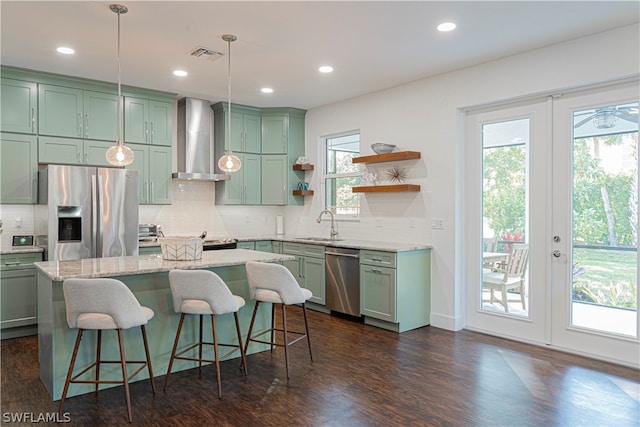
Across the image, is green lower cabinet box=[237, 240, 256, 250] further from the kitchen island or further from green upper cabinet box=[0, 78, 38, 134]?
green upper cabinet box=[0, 78, 38, 134]

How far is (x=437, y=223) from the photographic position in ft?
16.0

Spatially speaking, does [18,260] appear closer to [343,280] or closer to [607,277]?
[343,280]

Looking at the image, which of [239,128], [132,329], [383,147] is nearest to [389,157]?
[383,147]

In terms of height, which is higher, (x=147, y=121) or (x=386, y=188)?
(x=147, y=121)

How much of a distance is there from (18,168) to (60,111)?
749 millimetres

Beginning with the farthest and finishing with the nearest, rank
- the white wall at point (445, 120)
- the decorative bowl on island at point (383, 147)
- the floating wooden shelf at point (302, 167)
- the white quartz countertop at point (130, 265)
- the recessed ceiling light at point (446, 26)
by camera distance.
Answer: the floating wooden shelf at point (302, 167), the decorative bowl on island at point (383, 147), the white wall at point (445, 120), the recessed ceiling light at point (446, 26), the white quartz countertop at point (130, 265)

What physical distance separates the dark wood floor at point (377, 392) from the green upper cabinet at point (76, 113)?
2.31 meters

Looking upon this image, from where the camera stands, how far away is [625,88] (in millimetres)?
3682

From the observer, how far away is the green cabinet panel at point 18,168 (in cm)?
456

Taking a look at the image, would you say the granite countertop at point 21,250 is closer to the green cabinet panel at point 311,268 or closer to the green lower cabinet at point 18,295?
the green lower cabinet at point 18,295

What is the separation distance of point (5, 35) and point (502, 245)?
16.1ft

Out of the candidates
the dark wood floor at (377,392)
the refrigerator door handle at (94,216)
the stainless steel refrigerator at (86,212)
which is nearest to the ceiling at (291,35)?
the stainless steel refrigerator at (86,212)

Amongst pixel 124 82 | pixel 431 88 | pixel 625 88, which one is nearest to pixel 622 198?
pixel 625 88

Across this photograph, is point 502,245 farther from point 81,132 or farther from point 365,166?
point 81,132
